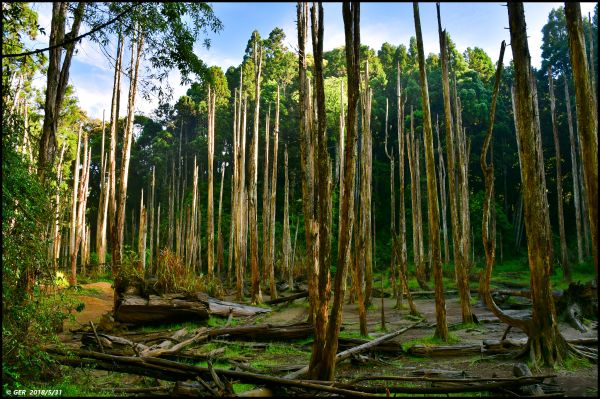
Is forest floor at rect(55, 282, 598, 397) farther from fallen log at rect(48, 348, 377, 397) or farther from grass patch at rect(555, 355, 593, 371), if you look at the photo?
fallen log at rect(48, 348, 377, 397)

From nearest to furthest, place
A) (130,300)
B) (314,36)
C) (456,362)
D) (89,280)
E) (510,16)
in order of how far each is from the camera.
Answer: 1. (510,16)
2. (456,362)
3. (314,36)
4. (130,300)
5. (89,280)

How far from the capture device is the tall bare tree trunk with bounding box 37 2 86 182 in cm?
735

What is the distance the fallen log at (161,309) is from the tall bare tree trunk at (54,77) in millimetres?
4004

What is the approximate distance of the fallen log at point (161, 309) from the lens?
9836mm

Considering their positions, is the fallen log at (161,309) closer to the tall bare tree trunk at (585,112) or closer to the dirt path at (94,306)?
the dirt path at (94,306)

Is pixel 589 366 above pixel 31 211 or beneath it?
beneath

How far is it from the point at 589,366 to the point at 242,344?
18.0 feet

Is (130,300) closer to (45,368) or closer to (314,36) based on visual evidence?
(45,368)

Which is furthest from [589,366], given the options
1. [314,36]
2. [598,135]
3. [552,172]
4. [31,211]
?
[552,172]

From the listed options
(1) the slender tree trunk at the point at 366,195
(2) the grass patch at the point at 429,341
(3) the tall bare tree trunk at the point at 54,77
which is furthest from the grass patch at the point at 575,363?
(3) the tall bare tree trunk at the point at 54,77

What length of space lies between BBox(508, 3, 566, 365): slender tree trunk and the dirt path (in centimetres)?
1001

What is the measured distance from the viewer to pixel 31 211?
5371mm

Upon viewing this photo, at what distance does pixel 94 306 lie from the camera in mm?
13844

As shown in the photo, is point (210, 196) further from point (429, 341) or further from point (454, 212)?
point (429, 341)
